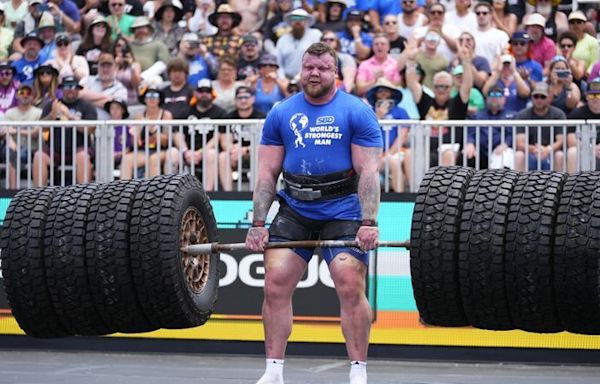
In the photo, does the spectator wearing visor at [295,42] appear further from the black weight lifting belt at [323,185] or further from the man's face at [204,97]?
the black weight lifting belt at [323,185]

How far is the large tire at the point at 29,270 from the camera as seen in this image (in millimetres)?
8859

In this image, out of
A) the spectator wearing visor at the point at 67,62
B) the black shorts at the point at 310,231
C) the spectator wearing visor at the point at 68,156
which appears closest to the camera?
the black shorts at the point at 310,231

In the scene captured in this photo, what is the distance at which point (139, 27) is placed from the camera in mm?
16328

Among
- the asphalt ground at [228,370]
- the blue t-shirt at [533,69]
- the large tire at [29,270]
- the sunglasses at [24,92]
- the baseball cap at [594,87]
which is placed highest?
the blue t-shirt at [533,69]

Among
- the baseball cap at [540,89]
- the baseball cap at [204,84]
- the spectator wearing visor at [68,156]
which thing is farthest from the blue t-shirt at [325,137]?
the baseball cap at [204,84]

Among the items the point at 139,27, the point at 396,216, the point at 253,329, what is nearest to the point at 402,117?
the point at 396,216

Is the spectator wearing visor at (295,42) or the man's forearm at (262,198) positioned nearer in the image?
the man's forearm at (262,198)

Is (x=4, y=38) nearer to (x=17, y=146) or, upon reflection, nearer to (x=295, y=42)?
(x=295, y=42)

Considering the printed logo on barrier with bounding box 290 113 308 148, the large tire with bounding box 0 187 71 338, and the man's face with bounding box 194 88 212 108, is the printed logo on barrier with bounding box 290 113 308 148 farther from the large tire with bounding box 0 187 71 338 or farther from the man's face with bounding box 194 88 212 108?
the man's face with bounding box 194 88 212 108

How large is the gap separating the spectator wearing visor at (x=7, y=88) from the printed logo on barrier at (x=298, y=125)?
7.50 meters

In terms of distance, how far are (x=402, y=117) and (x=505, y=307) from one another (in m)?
5.85

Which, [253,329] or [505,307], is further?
[253,329]

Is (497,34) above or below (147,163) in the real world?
above

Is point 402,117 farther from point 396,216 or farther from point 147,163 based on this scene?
point 147,163
